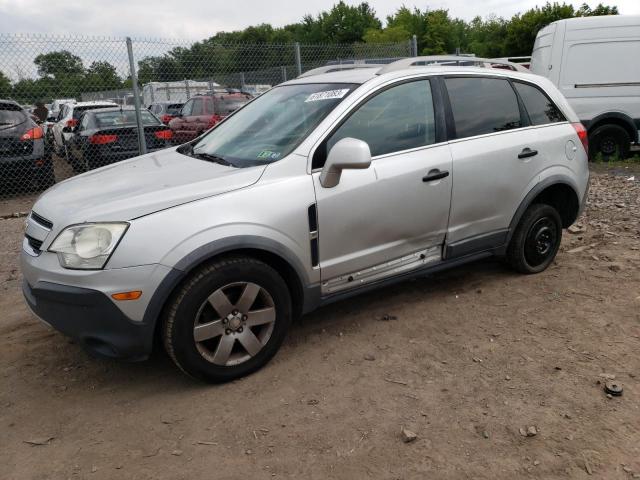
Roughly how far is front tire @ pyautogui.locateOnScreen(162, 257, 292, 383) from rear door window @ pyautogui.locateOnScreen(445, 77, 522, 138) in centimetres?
179

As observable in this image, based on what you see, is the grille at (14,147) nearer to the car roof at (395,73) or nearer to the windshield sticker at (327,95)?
the car roof at (395,73)

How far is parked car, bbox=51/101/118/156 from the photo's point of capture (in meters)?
12.8

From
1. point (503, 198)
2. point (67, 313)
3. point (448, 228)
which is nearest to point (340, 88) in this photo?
point (448, 228)

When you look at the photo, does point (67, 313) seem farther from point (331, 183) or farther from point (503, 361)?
point (503, 361)

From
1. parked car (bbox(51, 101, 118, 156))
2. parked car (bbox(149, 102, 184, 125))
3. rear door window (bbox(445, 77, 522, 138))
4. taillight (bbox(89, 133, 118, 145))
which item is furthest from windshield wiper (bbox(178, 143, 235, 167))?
parked car (bbox(149, 102, 184, 125))

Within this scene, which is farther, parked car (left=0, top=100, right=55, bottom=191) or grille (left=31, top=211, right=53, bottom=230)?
parked car (left=0, top=100, right=55, bottom=191)

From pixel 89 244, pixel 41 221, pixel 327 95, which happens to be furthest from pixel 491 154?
pixel 41 221

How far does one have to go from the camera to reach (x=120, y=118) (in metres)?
10.5

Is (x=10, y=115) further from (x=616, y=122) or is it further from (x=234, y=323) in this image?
(x=616, y=122)

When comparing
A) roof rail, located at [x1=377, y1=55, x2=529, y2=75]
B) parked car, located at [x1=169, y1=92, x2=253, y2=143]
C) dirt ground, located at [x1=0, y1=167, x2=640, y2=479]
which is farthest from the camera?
parked car, located at [x1=169, y1=92, x2=253, y2=143]

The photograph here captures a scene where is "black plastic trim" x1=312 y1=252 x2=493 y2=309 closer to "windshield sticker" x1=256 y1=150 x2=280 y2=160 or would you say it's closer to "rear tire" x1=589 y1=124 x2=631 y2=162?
"windshield sticker" x1=256 y1=150 x2=280 y2=160

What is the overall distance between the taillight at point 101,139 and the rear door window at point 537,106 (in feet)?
22.7

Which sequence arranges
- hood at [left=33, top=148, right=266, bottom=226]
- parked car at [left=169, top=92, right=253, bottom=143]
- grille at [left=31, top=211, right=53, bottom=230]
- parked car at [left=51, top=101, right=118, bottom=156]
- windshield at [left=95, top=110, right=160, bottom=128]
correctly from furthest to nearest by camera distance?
parked car at [left=51, top=101, right=118, bottom=156] → parked car at [left=169, top=92, right=253, bottom=143] → windshield at [left=95, top=110, right=160, bottom=128] → grille at [left=31, top=211, right=53, bottom=230] → hood at [left=33, top=148, right=266, bottom=226]

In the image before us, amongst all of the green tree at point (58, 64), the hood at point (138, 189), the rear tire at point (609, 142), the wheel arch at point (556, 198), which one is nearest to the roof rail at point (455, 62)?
the wheel arch at point (556, 198)
